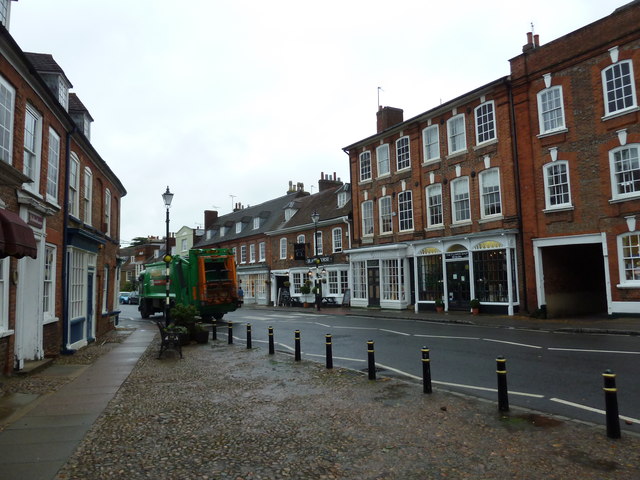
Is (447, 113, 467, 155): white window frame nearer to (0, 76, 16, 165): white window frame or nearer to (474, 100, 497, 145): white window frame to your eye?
(474, 100, 497, 145): white window frame

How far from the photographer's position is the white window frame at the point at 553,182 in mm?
20047

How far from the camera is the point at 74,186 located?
1435 centimetres

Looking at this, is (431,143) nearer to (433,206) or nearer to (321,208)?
(433,206)

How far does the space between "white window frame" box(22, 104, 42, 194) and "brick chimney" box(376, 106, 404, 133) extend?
2318cm

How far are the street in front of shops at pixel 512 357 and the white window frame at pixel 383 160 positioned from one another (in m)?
13.1

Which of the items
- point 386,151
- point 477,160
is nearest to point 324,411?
point 477,160

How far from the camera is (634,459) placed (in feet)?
16.1

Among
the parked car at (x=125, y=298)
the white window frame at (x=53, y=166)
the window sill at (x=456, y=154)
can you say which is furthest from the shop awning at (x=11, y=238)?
the parked car at (x=125, y=298)

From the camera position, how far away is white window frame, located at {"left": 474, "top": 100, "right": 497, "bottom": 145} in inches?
912

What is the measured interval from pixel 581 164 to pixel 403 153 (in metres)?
10.9

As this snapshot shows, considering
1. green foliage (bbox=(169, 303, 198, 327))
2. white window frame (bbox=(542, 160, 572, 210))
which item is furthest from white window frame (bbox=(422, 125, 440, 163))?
green foliage (bbox=(169, 303, 198, 327))

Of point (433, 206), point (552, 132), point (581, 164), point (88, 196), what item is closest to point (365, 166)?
point (433, 206)

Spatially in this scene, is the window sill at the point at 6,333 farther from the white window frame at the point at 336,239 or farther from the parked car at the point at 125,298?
the parked car at the point at 125,298

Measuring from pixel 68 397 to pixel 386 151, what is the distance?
24.7m
